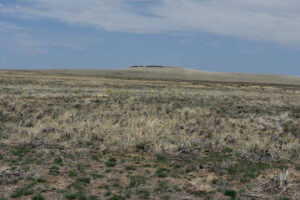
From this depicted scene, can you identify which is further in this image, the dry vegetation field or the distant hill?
the distant hill

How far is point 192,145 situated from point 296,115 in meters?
14.5

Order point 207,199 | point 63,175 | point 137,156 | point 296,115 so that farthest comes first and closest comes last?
point 296,115
point 137,156
point 63,175
point 207,199

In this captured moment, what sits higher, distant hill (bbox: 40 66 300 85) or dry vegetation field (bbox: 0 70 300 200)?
distant hill (bbox: 40 66 300 85)

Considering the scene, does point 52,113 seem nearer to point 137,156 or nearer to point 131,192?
point 137,156

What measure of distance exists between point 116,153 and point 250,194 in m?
5.48

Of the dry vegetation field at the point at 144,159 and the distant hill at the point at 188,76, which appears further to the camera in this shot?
the distant hill at the point at 188,76

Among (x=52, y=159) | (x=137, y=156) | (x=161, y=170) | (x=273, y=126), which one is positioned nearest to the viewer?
(x=161, y=170)

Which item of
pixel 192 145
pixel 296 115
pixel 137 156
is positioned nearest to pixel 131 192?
pixel 137 156

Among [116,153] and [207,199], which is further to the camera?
[116,153]

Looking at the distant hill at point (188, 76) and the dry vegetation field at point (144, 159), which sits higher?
the distant hill at point (188, 76)

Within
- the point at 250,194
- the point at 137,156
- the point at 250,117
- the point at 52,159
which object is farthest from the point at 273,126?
the point at 52,159

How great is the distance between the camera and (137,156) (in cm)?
1170

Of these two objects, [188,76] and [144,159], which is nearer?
[144,159]

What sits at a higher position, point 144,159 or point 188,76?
point 188,76
